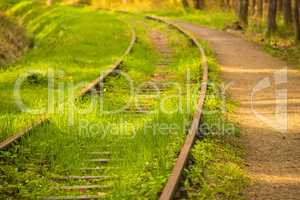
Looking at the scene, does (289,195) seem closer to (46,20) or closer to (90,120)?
(90,120)

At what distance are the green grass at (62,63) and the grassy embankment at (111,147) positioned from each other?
0.78 meters

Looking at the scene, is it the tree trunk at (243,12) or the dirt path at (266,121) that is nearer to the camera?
the dirt path at (266,121)

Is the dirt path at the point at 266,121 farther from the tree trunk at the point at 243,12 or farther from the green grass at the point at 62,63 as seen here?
the tree trunk at the point at 243,12

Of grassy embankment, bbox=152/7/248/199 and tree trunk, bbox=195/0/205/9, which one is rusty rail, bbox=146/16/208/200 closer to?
grassy embankment, bbox=152/7/248/199

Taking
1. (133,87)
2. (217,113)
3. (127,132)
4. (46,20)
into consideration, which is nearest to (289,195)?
(127,132)

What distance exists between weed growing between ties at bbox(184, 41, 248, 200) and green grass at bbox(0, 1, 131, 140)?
2.69m

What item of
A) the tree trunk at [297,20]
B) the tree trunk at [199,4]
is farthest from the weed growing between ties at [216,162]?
the tree trunk at [199,4]

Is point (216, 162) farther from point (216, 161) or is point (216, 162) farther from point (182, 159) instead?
point (182, 159)

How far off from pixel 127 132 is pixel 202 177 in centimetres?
225

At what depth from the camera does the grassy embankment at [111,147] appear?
7247 mm

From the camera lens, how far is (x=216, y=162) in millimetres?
8539

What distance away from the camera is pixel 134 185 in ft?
23.5

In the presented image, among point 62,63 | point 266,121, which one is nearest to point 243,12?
point 62,63

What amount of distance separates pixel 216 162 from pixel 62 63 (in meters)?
10.2
